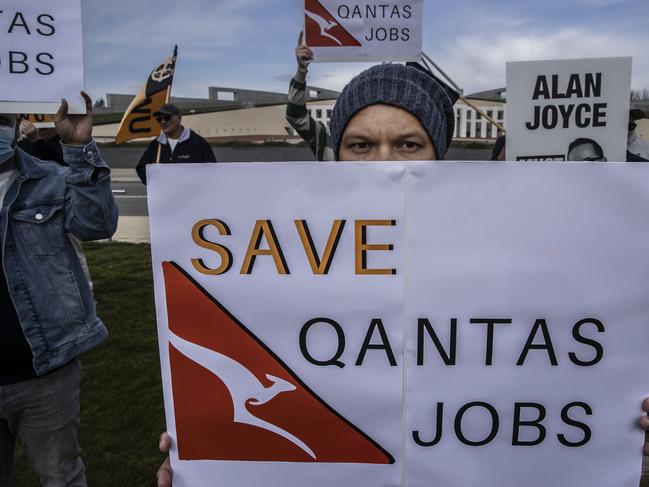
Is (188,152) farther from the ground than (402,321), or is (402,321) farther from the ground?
(188,152)

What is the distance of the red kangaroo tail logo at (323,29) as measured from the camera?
3.87 metres

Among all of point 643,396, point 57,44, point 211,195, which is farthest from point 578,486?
point 57,44

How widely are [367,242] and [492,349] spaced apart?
352 mm

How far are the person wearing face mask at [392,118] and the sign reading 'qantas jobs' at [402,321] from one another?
1.09 ft

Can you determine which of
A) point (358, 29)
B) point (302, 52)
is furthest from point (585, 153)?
point (302, 52)

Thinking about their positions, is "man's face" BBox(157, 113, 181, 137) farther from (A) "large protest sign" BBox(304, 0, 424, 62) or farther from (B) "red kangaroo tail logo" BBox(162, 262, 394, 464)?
(B) "red kangaroo tail logo" BBox(162, 262, 394, 464)

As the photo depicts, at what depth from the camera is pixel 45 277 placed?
2078mm

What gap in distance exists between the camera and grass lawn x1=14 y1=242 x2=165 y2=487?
299 cm

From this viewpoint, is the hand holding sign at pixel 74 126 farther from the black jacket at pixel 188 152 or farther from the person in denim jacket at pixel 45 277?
the black jacket at pixel 188 152

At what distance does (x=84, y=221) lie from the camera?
6.70ft

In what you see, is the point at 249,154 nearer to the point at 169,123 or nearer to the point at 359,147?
the point at 169,123

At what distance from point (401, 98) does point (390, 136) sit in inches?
4.2

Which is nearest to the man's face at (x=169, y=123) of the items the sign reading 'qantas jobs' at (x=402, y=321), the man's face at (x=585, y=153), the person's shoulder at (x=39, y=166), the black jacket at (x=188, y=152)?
the black jacket at (x=188, y=152)

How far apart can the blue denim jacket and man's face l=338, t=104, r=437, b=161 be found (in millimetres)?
1056
